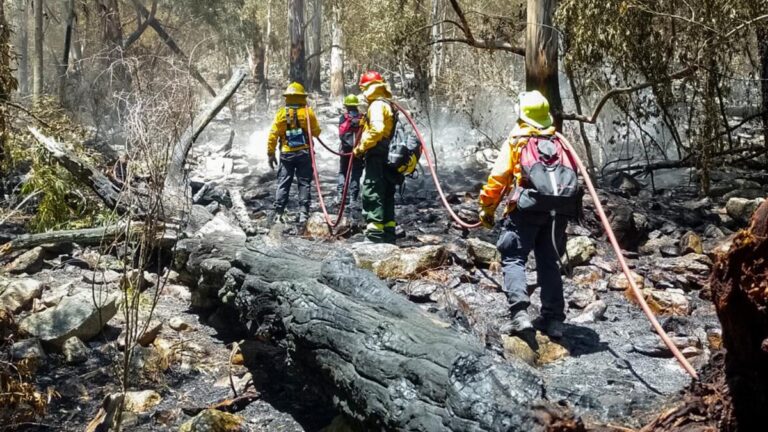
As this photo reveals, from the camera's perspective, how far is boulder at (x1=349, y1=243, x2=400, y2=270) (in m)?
6.44

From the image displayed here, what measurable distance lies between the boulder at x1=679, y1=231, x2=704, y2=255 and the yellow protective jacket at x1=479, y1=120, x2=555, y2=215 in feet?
11.1

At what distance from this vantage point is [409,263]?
6430 mm

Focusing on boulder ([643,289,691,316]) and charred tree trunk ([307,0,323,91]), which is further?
charred tree trunk ([307,0,323,91])

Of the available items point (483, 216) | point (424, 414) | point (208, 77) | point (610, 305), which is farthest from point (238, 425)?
point (208, 77)

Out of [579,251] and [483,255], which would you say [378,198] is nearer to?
[483,255]

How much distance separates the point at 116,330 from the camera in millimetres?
5258

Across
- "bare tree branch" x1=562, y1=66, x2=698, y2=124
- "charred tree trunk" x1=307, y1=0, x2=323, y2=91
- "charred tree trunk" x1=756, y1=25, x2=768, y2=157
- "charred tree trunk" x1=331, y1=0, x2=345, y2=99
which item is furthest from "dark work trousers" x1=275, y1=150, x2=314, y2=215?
"charred tree trunk" x1=307, y1=0, x2=323, y2=91

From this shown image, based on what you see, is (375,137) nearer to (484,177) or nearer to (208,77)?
(484,177)

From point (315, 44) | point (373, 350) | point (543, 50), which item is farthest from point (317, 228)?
point (315, 44)

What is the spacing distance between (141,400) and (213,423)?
772 millimetres

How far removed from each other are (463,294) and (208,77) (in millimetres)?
28098

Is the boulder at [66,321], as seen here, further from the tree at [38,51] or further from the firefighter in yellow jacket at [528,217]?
the tree at [38,51]

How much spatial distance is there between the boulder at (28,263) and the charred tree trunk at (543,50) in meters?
5.16

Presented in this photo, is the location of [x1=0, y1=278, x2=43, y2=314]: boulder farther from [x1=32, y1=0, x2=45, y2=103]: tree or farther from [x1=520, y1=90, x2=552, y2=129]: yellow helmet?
[x1=32, y1=0, x2=45, y2=103]: tree
